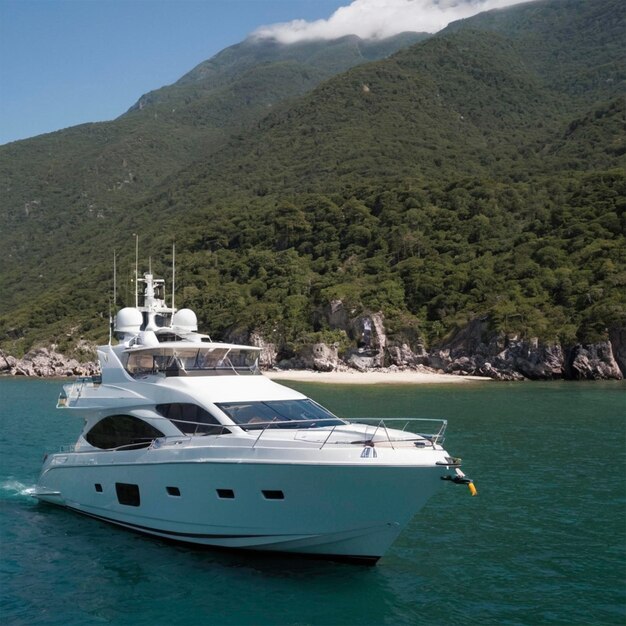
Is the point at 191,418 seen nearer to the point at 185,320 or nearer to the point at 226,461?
the point at 226,461

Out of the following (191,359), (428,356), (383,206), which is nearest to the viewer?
(191,359)

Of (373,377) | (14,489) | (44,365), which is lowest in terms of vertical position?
(44,365)

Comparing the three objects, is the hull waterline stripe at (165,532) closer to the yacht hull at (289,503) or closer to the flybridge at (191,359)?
the yacht hull at (289,503)

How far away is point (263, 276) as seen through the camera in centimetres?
8788

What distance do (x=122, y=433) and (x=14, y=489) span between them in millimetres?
6282

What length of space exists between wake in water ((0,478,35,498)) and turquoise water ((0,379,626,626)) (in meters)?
0.05

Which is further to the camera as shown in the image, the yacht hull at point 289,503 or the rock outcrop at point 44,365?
the rock outcrop at point 44,365

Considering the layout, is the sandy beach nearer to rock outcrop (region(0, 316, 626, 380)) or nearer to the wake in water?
rock outcrop (region(0, 316, 626, 380))

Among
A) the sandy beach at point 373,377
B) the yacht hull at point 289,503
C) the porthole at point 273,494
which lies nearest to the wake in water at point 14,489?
the yacht hull at point 289,503

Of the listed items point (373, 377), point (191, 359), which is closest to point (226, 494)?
point (191, 359)

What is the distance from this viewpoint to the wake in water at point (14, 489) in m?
18.5

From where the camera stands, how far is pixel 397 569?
1238cm

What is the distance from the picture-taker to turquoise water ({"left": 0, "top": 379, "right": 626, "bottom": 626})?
1070 cm

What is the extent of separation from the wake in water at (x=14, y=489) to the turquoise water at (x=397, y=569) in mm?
53
